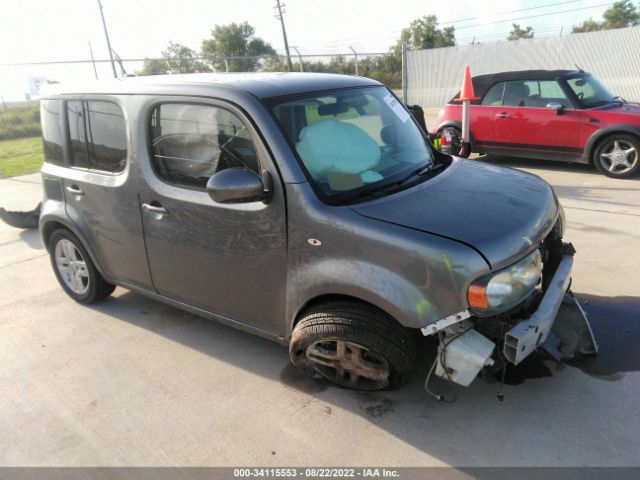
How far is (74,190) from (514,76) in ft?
23.8

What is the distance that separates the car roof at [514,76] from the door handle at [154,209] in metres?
6.97

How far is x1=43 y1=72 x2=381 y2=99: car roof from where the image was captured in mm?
2928

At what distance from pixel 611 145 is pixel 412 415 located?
21.5ft

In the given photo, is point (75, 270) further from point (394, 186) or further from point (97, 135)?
point (394, 186)

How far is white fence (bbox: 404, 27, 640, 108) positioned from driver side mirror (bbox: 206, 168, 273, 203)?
16770 mm

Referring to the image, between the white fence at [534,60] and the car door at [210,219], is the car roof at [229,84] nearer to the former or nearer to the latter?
the car door at [210,219]

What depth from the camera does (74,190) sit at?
379 centimetres

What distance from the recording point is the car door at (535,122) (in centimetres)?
768

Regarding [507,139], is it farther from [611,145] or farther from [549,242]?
[549,242]

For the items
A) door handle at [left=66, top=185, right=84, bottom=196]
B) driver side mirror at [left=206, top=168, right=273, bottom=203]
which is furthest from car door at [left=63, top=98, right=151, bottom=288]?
driver side mirror at [left=206, top=168, right=273, bottom=203]

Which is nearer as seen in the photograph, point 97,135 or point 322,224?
point 322,224

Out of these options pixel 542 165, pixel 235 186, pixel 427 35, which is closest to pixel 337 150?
pixel 235 186

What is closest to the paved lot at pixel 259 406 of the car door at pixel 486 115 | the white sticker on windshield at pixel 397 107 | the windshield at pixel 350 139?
the windshield at pixel 350 139

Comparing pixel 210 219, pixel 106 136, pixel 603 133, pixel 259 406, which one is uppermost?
pixel 106 136
